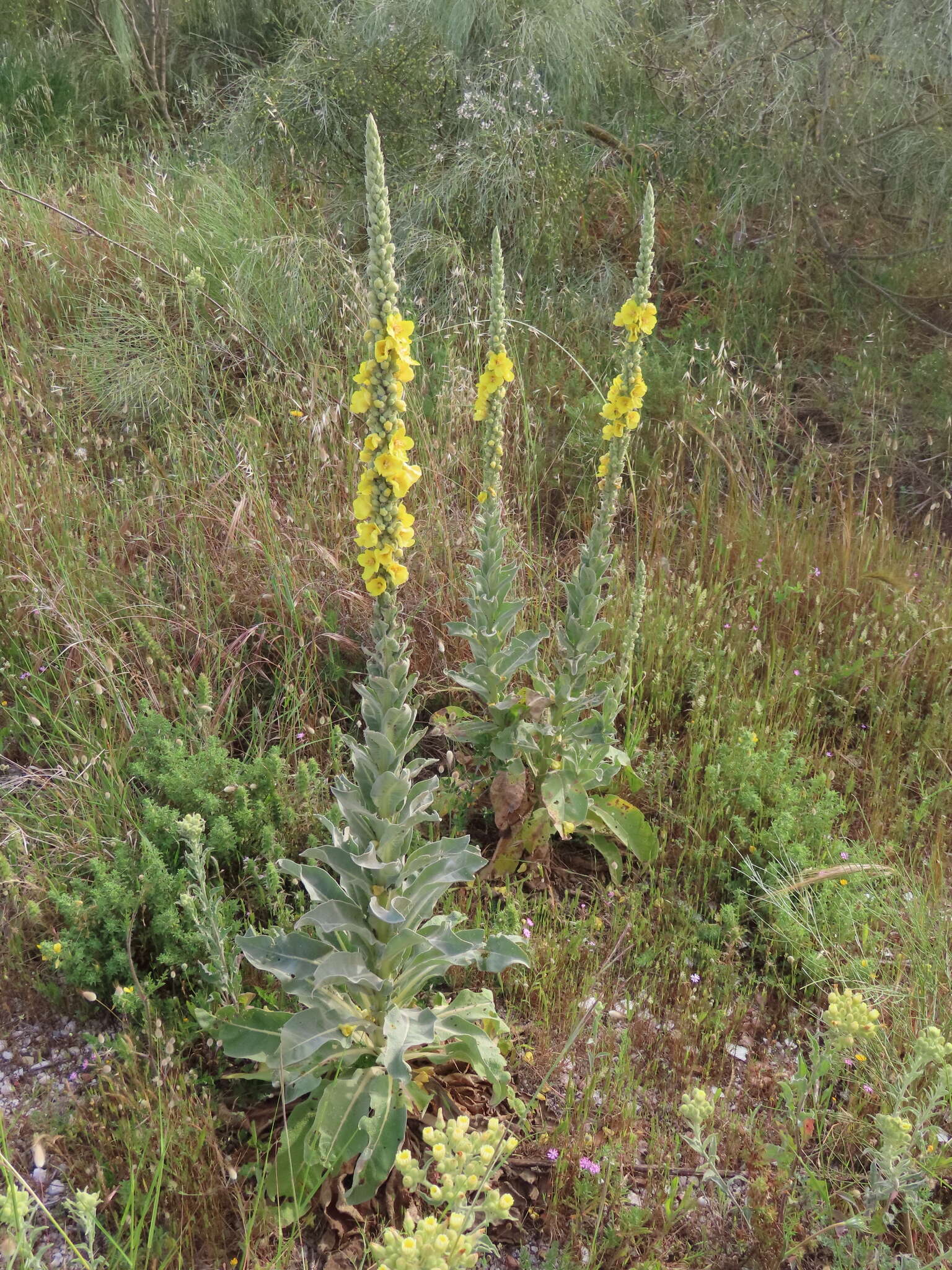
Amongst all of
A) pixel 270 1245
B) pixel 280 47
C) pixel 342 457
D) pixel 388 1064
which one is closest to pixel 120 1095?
A: pixel 270 1245

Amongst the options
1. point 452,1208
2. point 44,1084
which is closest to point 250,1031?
point 44,1084

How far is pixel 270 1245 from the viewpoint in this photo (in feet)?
5.74

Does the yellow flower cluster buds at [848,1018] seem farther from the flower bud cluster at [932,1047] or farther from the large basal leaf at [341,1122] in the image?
the large basal leaf at [341,1122]

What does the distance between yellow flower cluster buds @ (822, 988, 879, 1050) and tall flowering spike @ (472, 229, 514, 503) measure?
58.0 inches

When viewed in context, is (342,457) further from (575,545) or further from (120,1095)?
(120,1095)

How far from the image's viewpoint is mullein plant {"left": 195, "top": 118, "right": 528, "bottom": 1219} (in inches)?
64.9

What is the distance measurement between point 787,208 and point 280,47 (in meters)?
4.55

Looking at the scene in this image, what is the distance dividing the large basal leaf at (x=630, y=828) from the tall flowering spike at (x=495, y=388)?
0.99 m

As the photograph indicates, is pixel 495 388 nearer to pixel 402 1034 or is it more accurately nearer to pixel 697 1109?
pixel 402 1034

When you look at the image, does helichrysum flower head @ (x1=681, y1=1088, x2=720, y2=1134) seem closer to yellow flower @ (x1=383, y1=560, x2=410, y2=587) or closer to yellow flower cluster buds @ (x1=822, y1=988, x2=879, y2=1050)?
yellow flower cluster buds @ (x1=822, y1=988, x2=879, y2=1050)

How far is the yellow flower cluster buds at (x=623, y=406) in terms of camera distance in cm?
240

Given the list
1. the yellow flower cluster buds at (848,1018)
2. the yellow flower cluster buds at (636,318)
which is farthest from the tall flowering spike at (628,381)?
the yellow flower cluster buds at (848,1018)

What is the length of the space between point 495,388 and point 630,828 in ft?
4.40

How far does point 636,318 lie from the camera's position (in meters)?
2.34
